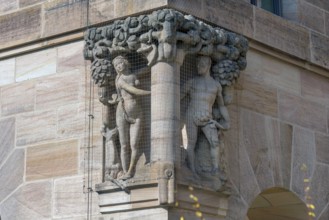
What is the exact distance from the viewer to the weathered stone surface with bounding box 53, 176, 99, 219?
14391mm

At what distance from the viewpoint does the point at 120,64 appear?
14.2 metres

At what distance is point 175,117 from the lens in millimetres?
13766

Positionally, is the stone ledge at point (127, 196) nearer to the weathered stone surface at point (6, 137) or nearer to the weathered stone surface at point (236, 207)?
the weathered stone surface at point (236, 207)

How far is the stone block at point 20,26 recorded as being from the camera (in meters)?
15.6

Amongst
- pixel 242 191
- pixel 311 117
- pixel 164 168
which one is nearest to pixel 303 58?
pixel 311 117

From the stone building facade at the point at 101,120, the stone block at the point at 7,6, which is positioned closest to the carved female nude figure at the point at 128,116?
the stone building facade at the point at 101,120

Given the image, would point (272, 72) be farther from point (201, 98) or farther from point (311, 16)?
point (201, 98)

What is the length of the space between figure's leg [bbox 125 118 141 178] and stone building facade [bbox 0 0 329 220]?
13.7 inches

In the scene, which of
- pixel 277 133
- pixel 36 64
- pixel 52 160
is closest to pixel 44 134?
pixel 52 160

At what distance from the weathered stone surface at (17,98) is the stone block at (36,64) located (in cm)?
14

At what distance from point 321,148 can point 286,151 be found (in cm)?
93

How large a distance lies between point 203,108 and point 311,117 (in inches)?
108

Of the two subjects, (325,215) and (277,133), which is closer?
(277,133)

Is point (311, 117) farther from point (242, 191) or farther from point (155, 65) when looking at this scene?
point (155, 65)
